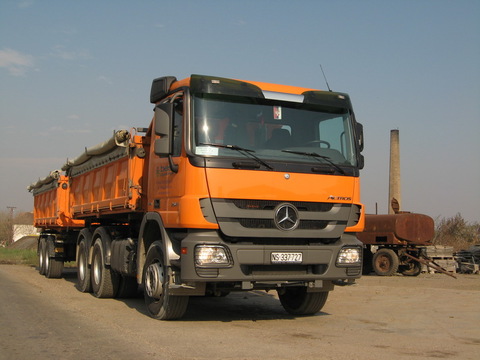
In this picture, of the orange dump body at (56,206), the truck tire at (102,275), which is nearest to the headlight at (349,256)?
the truck tire at (102,275)

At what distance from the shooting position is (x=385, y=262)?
21.9 m

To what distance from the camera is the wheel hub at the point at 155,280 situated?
836 centimetres

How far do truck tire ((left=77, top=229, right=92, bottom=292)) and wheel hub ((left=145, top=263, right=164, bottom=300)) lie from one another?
13.8 feet

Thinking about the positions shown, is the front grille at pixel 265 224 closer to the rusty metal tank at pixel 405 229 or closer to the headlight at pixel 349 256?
the headlight at pixel 349 256

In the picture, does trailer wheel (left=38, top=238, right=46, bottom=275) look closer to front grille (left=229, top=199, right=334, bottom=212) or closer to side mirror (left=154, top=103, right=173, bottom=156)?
side mirror (left=154, top=103, right=173, bottom=156)

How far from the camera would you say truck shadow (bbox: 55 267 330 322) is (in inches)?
362

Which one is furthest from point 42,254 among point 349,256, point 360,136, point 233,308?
point 360,136

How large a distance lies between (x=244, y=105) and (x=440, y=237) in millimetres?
32175

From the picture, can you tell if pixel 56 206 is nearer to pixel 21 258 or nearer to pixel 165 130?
pixel 165 130

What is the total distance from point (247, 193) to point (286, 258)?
3.38 feet

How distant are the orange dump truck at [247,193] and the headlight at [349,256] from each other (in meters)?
0.02

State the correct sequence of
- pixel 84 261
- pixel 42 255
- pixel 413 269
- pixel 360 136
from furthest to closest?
pixel 413 269, pixel 42 255, pixel 84 261, pixel 360 136

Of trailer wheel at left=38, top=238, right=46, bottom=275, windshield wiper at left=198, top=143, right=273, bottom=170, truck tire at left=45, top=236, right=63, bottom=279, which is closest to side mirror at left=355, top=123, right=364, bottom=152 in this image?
windshield wiper at left=198, top=143, right=273, bottom=170

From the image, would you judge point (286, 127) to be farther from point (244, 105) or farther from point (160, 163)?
point (160, 163)
